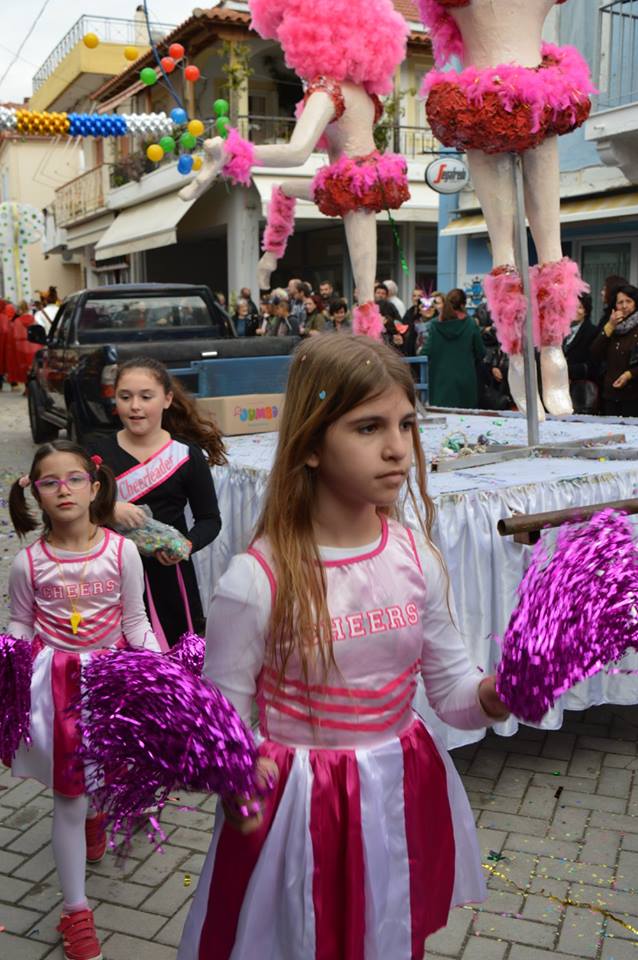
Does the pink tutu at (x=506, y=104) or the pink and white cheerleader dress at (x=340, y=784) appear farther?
the pink tutu at (x=506, y=104)

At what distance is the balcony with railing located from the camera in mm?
9327

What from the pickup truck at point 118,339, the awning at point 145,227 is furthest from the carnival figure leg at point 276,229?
the awning at point 145,227

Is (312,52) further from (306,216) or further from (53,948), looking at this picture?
(306,216)

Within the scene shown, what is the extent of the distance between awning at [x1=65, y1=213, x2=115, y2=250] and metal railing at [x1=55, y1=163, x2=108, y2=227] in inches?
11.0

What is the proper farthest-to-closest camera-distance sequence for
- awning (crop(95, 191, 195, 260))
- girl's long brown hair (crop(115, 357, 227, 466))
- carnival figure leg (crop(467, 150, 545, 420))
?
1. awning (crop(95, 191, 195, 260))
2. carnival figure leg (crop(467, 150, 545, 420))
3. girl's long brown hair (crop(115, 357, 227, 466))

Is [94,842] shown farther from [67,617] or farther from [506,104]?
[506,104]

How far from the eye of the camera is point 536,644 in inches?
50.1

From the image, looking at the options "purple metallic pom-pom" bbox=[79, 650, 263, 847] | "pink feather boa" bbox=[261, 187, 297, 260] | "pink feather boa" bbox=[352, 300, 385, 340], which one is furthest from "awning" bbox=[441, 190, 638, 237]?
"purple metallic pom-pom" bbox=[79, 650, 263, 847]

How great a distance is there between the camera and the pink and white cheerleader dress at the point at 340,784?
1400 millimetres

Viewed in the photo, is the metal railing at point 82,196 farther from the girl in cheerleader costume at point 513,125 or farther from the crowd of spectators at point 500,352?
the girl in cheerleader costume at point 513,125

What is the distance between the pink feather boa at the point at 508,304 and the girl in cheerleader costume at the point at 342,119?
2.56 ft

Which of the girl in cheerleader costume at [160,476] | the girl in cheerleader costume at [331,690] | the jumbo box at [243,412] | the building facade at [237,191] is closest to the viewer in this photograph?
the girl in cheerleader costume at [331,690]

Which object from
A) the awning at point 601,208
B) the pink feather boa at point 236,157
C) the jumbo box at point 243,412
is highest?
the awning at point 601,208

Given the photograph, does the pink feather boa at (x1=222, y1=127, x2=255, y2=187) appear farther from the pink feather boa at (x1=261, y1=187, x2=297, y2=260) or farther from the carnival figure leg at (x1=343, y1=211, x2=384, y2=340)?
the pink feather boa at (x1=261, y1=187, x2=297, y2=260)
